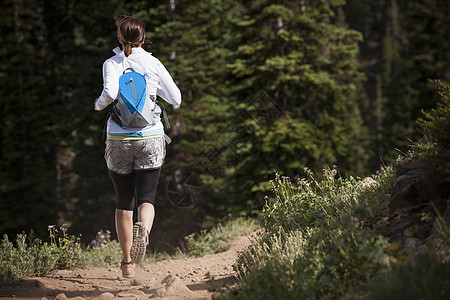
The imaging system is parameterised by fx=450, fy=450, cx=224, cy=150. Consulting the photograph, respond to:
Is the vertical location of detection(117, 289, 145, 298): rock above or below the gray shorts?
below

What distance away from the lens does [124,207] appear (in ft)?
14.4

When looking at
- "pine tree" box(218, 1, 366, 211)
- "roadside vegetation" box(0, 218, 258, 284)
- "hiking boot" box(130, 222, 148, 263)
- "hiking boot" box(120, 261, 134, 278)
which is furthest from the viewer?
"pine tree" box(218, 1, 366, 211)

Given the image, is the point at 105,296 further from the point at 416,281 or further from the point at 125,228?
the point at 416,281

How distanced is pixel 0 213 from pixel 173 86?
1738 centimetres

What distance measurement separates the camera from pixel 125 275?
14.8 ft

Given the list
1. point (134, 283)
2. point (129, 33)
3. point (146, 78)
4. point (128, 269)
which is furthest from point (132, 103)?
point (134, 283)

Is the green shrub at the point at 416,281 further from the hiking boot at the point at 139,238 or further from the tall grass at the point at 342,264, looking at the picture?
the hiking boot at the point at 139,238

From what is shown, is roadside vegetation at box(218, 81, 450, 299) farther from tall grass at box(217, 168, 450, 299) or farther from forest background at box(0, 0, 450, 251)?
forest background at box(0, 0, 450, 251)

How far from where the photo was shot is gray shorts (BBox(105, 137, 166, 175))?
4117 millimetres

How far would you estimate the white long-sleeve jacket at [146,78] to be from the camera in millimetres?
4039

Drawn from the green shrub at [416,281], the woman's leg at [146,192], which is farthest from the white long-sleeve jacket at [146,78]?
the green shrub at [416,281]

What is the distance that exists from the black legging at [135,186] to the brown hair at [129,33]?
1.16m

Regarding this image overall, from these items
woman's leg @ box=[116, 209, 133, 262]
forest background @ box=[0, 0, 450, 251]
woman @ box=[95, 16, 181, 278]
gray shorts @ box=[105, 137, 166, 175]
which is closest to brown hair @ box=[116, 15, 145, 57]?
woman @ box=[95, 16, 181, 278]

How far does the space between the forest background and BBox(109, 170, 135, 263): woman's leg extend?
502cm
